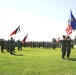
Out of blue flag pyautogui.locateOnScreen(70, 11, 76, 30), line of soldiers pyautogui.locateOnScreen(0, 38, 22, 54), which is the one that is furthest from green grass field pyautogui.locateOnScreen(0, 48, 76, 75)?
line of soldiers pyautogui.locateOnScreen(0, 38, 22, 54)

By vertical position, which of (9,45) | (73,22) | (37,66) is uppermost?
(73,22)

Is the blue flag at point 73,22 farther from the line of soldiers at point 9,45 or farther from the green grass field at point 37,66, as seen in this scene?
the line of soldiers at point 9,45

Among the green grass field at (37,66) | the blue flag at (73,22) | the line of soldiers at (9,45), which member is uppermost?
the blue flag at (73,22)

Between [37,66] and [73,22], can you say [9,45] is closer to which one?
[73,22]

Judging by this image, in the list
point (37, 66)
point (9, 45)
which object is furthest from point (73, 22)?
point (37, 66)

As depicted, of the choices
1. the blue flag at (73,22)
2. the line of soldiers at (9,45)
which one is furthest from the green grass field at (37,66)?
the line of soldiers at (9,45)

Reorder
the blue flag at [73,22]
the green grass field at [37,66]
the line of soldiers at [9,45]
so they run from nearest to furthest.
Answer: the green grass field at [37,66]
the blue flag at [73,22]
the line of soldiers at [9,45]

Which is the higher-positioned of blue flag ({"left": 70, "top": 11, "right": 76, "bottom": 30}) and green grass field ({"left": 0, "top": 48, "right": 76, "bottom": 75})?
blue flag ({"left": 70, "top": 11, "right": 76, "bottom": 30})

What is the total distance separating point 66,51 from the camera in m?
26.1

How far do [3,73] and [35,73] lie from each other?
144 cm

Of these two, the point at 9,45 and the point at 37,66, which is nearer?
the point at 37,66

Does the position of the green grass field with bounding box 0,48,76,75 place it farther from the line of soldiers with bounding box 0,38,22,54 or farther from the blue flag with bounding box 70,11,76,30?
the line of soldiers with bounding box 0,38,22,54

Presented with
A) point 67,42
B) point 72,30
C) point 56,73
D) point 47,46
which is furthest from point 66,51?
point 47,46

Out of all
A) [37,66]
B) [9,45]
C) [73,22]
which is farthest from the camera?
[9,45]
